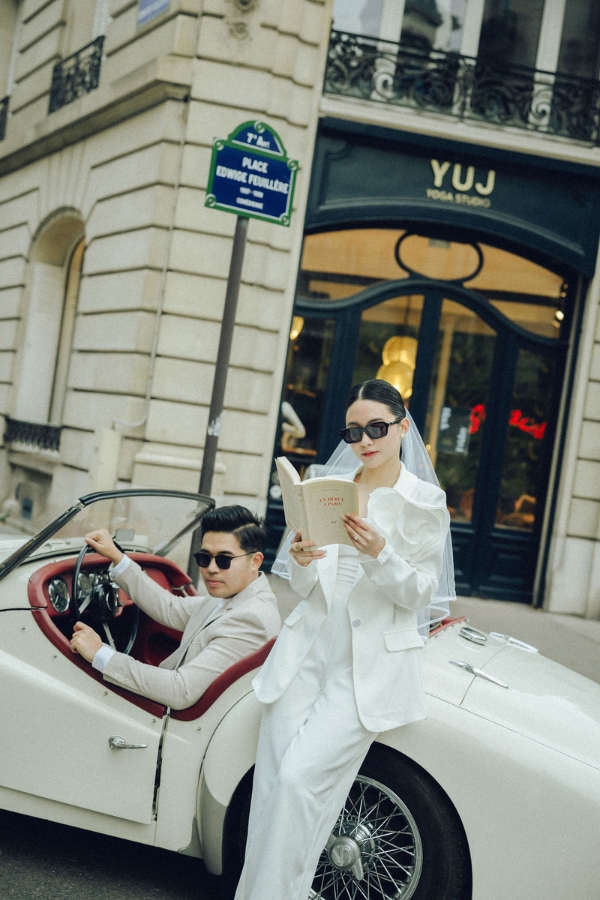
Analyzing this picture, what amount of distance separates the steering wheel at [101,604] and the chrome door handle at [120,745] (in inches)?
21.4

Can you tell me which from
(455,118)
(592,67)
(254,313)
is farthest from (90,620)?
(592,67)

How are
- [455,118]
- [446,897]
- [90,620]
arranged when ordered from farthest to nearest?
1. [455,118]
2. [90,620]
3. [446,897]

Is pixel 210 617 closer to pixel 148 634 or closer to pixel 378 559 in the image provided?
pixel 148 634

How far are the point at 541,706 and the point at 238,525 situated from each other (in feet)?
3.96

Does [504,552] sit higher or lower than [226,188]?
lower

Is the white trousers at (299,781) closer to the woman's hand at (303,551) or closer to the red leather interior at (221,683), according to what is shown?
the red leather interior at (221,683)

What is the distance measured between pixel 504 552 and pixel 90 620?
21.9ft

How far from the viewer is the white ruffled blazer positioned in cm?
249

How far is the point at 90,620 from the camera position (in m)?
3.33

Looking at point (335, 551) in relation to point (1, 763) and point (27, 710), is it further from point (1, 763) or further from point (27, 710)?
point (1, 763)

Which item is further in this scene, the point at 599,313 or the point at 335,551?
the point at 599,313

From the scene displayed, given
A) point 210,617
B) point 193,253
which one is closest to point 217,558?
point 210,617

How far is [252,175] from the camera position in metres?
4.86

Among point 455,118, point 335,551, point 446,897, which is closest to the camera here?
point 446,897
